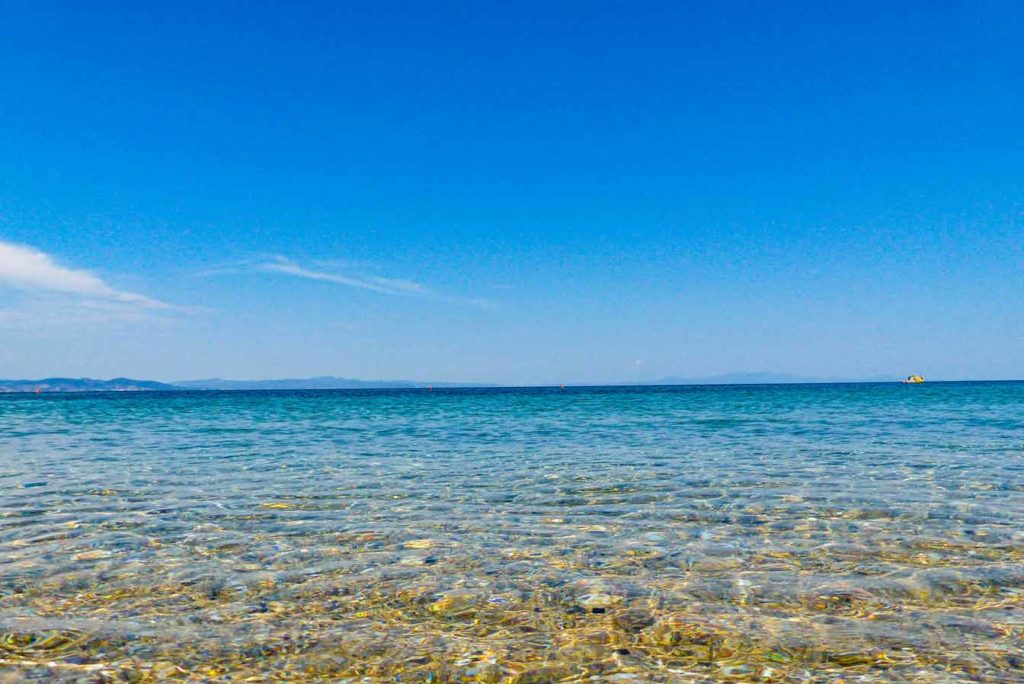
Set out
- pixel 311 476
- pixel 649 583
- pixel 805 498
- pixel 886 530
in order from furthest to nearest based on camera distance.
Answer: pixel 311 476, pixel 805 498, pixel 886 530, pixel 649 583

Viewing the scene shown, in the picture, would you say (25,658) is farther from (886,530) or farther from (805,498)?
(805,498)

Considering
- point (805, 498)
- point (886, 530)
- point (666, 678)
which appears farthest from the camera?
point (805, 498)

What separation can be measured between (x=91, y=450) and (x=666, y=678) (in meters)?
19.9

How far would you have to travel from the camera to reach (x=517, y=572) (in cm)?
715

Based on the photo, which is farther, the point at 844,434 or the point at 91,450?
the point at 844,434

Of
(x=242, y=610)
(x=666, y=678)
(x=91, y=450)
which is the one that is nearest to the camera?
(x=666, y=678)

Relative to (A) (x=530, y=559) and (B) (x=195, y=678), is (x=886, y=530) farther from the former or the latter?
(B) (x=195, y=678)

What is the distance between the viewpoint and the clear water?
5012 mm

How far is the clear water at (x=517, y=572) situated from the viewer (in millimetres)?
5012

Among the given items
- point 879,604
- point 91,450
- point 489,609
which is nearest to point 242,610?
point 489,609

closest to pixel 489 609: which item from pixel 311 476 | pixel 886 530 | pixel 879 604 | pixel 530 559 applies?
pixel 530 559

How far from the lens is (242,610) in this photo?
6047mm

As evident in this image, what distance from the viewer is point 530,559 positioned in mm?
7664

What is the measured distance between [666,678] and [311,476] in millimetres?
10628
